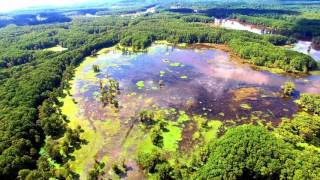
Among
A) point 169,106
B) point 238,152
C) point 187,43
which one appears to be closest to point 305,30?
point 187,43

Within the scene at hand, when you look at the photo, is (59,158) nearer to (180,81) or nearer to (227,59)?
(180,81)

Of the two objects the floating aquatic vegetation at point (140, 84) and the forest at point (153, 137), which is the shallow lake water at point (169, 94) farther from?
the forest at point (153, 137)

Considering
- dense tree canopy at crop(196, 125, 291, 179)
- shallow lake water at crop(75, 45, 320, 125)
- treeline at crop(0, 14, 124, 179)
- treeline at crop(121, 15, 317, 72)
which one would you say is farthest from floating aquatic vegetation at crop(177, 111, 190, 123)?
treeline at crop(121, 15, 317, 72)

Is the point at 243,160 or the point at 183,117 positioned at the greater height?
the point at 243,160

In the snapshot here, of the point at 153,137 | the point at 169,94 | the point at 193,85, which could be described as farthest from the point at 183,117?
the point at 193,85

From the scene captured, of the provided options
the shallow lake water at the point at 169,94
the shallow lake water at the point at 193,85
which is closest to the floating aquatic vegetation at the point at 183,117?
the shallow lake water at the point at 169,94

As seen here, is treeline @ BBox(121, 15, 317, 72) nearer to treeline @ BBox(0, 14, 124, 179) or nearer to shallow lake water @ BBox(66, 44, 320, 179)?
shallow lake water @ BBox(66, 44, 320, 179)

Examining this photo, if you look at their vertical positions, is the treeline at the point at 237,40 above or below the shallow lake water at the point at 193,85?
above

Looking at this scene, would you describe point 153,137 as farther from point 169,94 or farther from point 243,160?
point 169,94

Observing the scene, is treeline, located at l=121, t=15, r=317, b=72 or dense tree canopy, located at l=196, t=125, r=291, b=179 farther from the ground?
treeline, located at l=121, t=15, r=317, b=72
